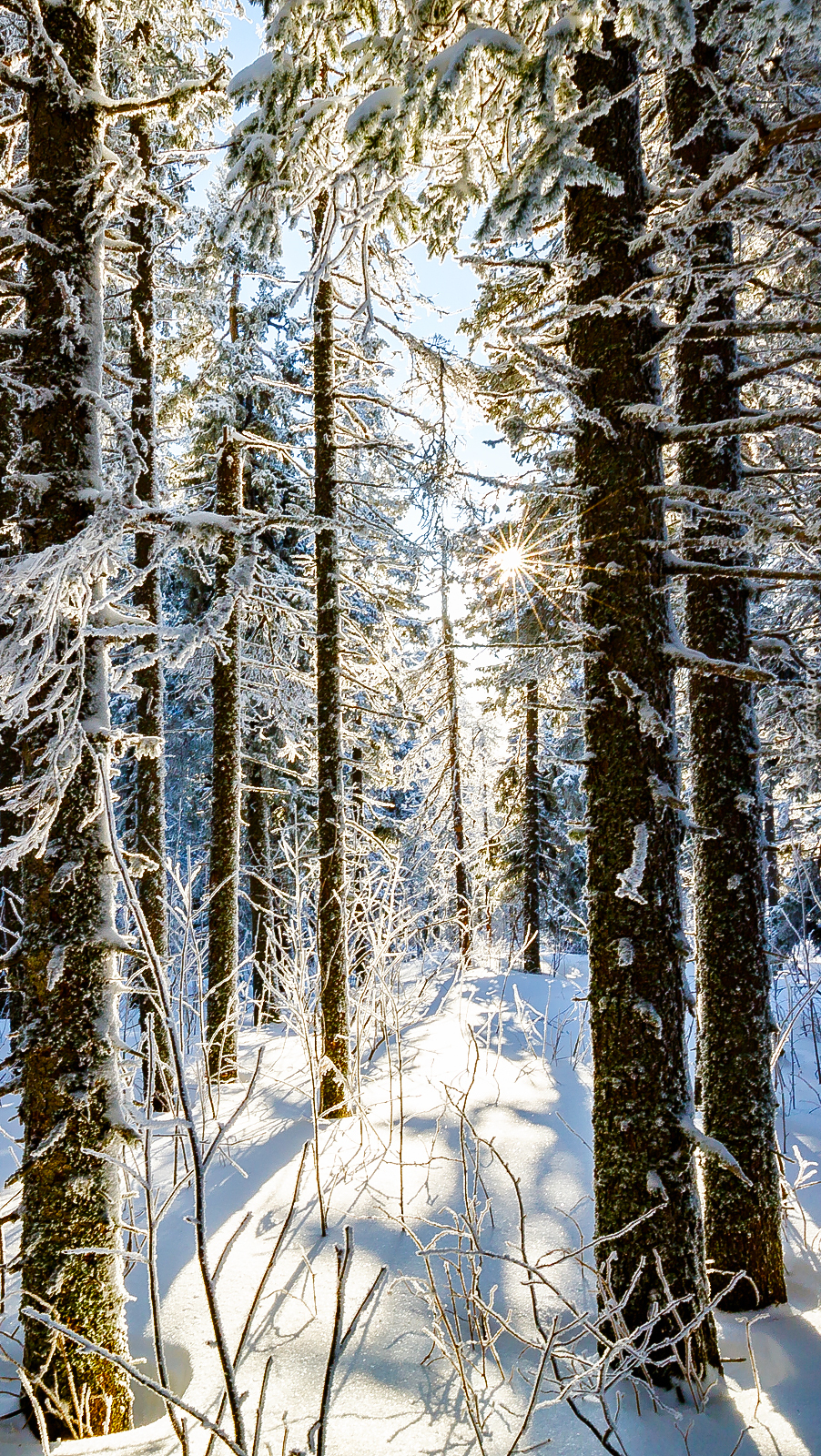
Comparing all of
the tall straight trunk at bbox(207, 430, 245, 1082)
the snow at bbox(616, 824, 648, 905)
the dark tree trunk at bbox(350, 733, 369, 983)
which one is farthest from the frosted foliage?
the dark tree trunk at bbox(350, 733, 369, 983)

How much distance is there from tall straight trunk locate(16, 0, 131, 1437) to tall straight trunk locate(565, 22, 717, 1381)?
88.2 inches

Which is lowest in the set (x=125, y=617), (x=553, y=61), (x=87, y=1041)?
(x=87, y=1041)

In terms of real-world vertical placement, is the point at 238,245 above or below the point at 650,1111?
above

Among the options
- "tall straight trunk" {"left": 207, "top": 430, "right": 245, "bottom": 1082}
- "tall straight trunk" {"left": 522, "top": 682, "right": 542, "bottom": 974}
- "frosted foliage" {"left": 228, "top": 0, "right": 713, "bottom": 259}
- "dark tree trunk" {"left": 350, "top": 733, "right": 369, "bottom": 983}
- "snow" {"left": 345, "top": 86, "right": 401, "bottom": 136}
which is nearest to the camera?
"frosted foliage" {"left": 228, "top": 0, "right": 713, "bottom": 259}

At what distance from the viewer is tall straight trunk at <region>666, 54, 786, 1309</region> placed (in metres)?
4.14

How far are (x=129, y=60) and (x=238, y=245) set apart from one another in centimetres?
190

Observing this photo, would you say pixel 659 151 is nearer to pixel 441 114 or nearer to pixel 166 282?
pixel 441 114

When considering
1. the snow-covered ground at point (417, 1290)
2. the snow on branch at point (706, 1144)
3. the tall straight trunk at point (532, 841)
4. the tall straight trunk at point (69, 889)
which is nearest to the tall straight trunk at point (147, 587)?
the snow-covered ground at point (417, 1290)

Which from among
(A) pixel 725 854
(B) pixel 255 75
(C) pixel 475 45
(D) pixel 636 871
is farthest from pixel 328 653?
(C) pixel 475 45

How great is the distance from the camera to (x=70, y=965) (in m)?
3.38

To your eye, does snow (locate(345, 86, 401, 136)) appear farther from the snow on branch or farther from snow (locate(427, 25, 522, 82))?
the snow on branch

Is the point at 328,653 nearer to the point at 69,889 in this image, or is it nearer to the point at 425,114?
the point at 69,889

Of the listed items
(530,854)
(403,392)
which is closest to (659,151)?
(403,392)

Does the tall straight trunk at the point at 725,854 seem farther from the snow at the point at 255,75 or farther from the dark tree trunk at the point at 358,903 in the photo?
the dark tree trunk at the point at 358,903
